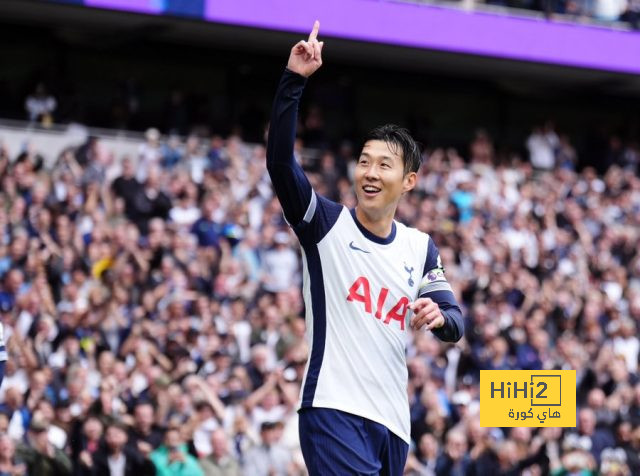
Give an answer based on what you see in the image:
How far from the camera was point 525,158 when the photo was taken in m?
23.6

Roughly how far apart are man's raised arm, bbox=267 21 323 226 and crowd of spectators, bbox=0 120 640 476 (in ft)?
19.1

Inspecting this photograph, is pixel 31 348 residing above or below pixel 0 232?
below

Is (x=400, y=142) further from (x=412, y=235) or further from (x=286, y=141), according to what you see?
(x=286, y=141)

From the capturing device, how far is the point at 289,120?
5609 mm

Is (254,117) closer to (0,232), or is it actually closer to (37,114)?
(37,114)

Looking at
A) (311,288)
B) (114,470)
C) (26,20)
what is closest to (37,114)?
(26,20)

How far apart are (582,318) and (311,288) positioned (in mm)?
11450

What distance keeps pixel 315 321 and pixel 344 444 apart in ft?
1.81

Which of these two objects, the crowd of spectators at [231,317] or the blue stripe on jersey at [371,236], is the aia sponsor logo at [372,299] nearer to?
the blue stripe on jersey at [371,236]

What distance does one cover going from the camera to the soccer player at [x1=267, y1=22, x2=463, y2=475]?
574 cm

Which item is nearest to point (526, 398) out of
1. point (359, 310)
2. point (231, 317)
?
point (359, 310)

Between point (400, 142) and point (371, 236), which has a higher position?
point (400, 142)

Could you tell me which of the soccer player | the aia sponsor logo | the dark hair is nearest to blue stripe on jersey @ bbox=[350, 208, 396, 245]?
the soccer player

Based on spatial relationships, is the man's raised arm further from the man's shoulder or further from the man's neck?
the man's shoulder
